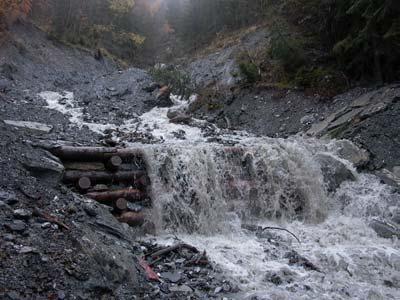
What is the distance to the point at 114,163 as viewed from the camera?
28.7 feet

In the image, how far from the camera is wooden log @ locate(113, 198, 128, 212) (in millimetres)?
8219

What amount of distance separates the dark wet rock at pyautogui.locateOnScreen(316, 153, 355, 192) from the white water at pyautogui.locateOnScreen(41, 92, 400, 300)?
16 centimetres

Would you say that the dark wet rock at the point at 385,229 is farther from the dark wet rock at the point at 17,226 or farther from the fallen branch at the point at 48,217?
the dark wet rock at the point at 17,226

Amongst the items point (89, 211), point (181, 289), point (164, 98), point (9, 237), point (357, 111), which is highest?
point (164, 98)

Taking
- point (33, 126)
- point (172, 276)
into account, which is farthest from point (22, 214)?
point (33, 126)

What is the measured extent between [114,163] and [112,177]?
0.33 metres

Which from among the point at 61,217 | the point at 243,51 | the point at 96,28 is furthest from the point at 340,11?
the point at 96,28

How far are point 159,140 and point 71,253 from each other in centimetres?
773

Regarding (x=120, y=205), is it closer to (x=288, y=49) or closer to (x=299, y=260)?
(x=299, y=260)

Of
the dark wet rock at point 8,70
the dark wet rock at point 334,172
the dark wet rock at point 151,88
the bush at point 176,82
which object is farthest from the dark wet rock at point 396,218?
the dark wet rock at point 8,70

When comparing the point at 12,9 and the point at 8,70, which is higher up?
the point at 12,9

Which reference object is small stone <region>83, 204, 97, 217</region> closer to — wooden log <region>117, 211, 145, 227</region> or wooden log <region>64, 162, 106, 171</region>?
wooden log <region>117, 211, 145, 227</region>

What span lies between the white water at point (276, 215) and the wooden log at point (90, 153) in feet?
1.57

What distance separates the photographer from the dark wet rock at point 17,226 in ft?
17.5
